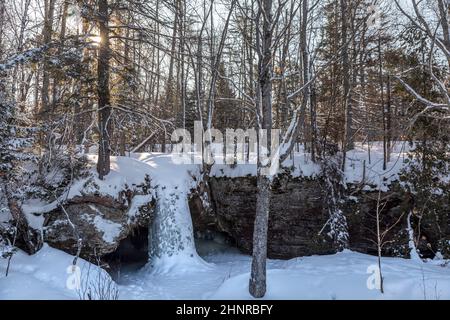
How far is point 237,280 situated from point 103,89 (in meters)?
6.04

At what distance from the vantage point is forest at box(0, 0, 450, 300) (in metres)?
6.59

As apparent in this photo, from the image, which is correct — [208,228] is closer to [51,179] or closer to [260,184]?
[51,179]

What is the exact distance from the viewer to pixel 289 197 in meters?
11.1

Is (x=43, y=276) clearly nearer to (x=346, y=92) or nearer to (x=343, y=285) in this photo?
(x=343, y=285)

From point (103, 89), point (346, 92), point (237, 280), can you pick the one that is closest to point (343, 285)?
point (237, 280)

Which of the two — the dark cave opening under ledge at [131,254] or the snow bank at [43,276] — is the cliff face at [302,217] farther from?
the snow bank at [43,276]

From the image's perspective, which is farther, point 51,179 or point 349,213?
point 349,213

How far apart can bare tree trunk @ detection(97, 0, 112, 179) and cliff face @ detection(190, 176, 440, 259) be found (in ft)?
10.6

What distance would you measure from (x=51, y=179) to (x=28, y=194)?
34.0 inches

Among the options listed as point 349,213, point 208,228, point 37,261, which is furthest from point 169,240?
point 349,213

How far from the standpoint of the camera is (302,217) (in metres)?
11.2

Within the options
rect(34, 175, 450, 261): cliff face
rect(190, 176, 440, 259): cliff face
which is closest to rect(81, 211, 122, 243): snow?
rect(34, 175, 450, 261): cliff face

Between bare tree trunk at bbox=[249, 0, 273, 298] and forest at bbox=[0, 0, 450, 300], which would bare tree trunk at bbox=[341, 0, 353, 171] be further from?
bare tree trunk at bbox=[249, 0, 273, 298]

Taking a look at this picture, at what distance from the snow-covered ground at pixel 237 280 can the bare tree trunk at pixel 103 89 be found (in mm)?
2707
